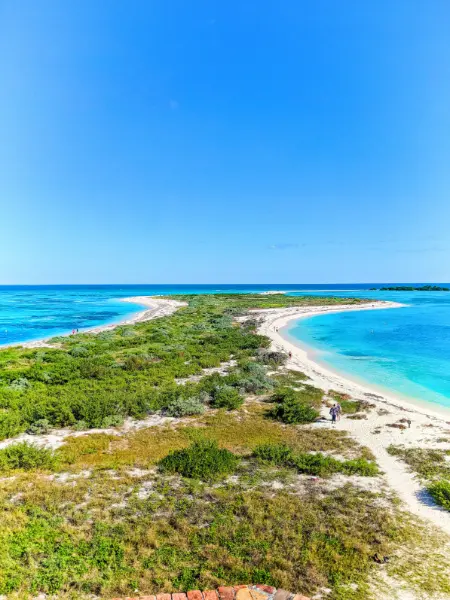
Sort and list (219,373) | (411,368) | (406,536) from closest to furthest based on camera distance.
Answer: (406,536), (219,373), (411,368)

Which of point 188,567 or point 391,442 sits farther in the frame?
point 391,442

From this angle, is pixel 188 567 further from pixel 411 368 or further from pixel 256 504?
pixel 411 368

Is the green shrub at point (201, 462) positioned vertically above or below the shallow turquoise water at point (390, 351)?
above

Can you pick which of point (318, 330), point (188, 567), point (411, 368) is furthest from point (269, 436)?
point (318, 330)

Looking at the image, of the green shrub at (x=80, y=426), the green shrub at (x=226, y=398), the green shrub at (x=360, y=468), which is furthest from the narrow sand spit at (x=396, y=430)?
the green shrub at (x=80, y=426)

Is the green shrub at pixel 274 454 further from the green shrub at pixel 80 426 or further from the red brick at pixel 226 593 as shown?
the green shrub at pixel 80 426

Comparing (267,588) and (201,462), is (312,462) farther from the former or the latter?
(267,588)
